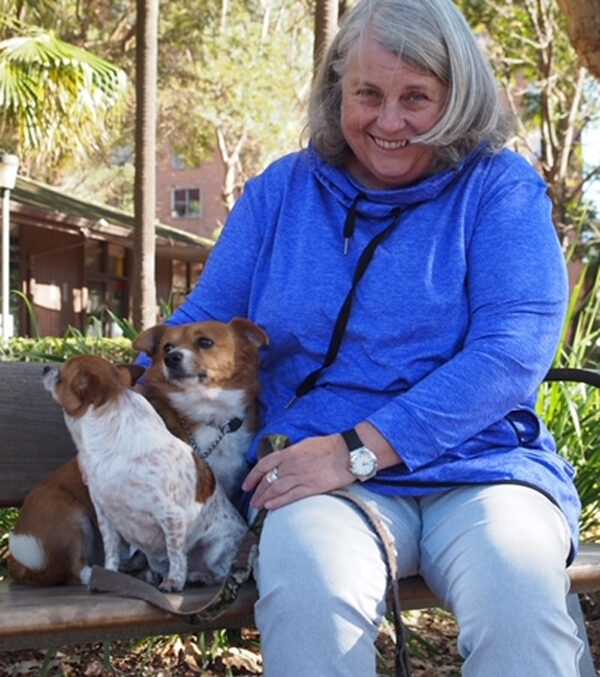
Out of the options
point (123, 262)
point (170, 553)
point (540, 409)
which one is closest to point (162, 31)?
point (123, 262)

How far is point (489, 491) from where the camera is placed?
2.26 meters

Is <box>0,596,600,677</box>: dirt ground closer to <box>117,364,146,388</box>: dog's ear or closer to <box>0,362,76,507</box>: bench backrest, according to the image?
<box>0,362,76,507</box>: bench backrest

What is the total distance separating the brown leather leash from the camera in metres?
2.13

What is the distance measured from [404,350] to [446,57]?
29.2 inches

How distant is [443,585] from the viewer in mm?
2203

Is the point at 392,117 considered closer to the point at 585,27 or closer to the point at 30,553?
the point at 30,553

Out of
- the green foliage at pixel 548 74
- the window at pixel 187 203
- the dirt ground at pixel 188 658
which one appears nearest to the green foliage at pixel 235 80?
the green foliage at pixel 548 74

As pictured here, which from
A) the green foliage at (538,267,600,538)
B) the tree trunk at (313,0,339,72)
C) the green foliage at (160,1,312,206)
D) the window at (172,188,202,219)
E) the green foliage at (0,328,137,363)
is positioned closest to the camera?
the green foliage at (538,267,600,538)

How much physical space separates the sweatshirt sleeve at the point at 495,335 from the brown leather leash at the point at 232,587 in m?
0.19

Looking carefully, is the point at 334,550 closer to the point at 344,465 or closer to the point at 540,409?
the point at 344,465

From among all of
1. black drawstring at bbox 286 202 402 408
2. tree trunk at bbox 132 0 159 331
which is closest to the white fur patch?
black drawstring at bbox 286 202 402 408

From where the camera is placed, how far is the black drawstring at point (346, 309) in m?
2.53

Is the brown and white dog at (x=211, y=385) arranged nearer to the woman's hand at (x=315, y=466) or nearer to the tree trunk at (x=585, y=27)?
the woman's hand at (x=315, y=466)

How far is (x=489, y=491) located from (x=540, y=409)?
6.59 feet
